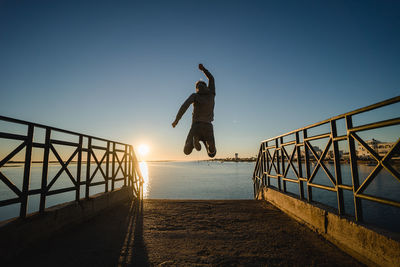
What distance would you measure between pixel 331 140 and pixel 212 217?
3274mm

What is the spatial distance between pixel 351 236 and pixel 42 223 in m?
5.15

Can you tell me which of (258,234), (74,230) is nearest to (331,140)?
(258,234)

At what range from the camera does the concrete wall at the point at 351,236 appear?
2.39m

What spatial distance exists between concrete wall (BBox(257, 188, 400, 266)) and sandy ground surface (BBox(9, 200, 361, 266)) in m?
0.15

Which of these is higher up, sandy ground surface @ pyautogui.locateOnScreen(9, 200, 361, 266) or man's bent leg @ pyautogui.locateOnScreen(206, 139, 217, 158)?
man's bent leg @ pyautogui.locateOnScreen(206, 139, 217, 158)

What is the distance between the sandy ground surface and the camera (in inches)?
114

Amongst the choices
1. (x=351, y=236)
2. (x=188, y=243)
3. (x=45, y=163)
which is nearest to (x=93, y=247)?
(x=188, y=243)

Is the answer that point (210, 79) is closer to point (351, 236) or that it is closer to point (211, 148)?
point (211, 148)

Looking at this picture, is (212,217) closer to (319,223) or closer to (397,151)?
(319,223)

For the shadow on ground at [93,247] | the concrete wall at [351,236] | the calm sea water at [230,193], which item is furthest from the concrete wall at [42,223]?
the calm sea water at [230,193]

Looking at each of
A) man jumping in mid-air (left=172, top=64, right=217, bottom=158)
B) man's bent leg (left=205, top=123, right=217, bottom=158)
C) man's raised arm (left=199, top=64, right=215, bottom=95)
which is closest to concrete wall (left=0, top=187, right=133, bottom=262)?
man jumping in mid-air (left=172, top=64, right=217, bottom=158)

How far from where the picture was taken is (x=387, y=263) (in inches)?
93.4

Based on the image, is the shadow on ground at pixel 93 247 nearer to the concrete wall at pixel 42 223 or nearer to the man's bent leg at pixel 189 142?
the concrete wall at pixel 42 223

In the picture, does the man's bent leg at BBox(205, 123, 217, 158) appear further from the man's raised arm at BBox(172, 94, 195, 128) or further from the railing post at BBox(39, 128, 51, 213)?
the railing post at BBox(39, 128, 51, 213)
